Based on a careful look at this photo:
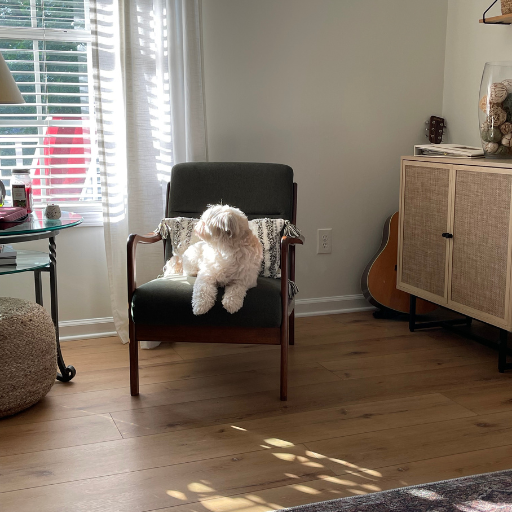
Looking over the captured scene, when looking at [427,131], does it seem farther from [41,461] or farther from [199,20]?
[41,461]

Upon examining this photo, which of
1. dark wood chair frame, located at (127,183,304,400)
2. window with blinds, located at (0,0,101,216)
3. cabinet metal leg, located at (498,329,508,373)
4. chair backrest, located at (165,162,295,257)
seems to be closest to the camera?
dark wood chair frame, located at (127,183,304,400)

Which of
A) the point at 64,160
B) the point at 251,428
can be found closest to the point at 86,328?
the point at 64,160

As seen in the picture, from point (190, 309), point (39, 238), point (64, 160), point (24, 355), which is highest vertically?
point (64, 160)

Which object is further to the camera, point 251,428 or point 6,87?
point 6,87

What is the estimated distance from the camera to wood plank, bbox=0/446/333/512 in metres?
1.79

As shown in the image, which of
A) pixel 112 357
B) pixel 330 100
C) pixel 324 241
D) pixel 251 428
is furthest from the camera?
pixel 324 241

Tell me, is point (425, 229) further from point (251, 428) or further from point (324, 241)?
point (251, 428)

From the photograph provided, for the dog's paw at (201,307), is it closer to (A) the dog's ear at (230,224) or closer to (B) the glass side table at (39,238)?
(A) the dog's ear at (230,224)

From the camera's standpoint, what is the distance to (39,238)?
2.38m

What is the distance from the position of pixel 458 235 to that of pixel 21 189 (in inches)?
76.3

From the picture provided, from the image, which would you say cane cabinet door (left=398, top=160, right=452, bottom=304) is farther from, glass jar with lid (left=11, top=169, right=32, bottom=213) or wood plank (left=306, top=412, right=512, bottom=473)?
glass jar with lid (left=11, top=169, right=32, bottom=213)

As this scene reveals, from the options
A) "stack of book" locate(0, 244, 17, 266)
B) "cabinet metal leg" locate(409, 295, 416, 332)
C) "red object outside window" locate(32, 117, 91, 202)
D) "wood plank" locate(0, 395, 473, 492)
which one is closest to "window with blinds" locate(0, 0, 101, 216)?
"red object outside window" locate(32, 117, 91, 202)

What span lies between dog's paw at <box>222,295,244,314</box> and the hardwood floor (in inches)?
15.7

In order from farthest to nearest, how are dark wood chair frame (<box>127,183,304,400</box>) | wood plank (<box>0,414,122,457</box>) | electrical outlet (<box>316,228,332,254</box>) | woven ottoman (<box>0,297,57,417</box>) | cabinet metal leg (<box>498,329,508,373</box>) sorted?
electrical outlet (<box>316,228,332,254</box>), cabinet metal leg (<box>498,329,508,373</box>), dark wood chair frame (<box>127,183,304,400</box>), woven ottoman (<box>0,297,57,417</box>), wood plank (<box>0,414,122,457</box>)
